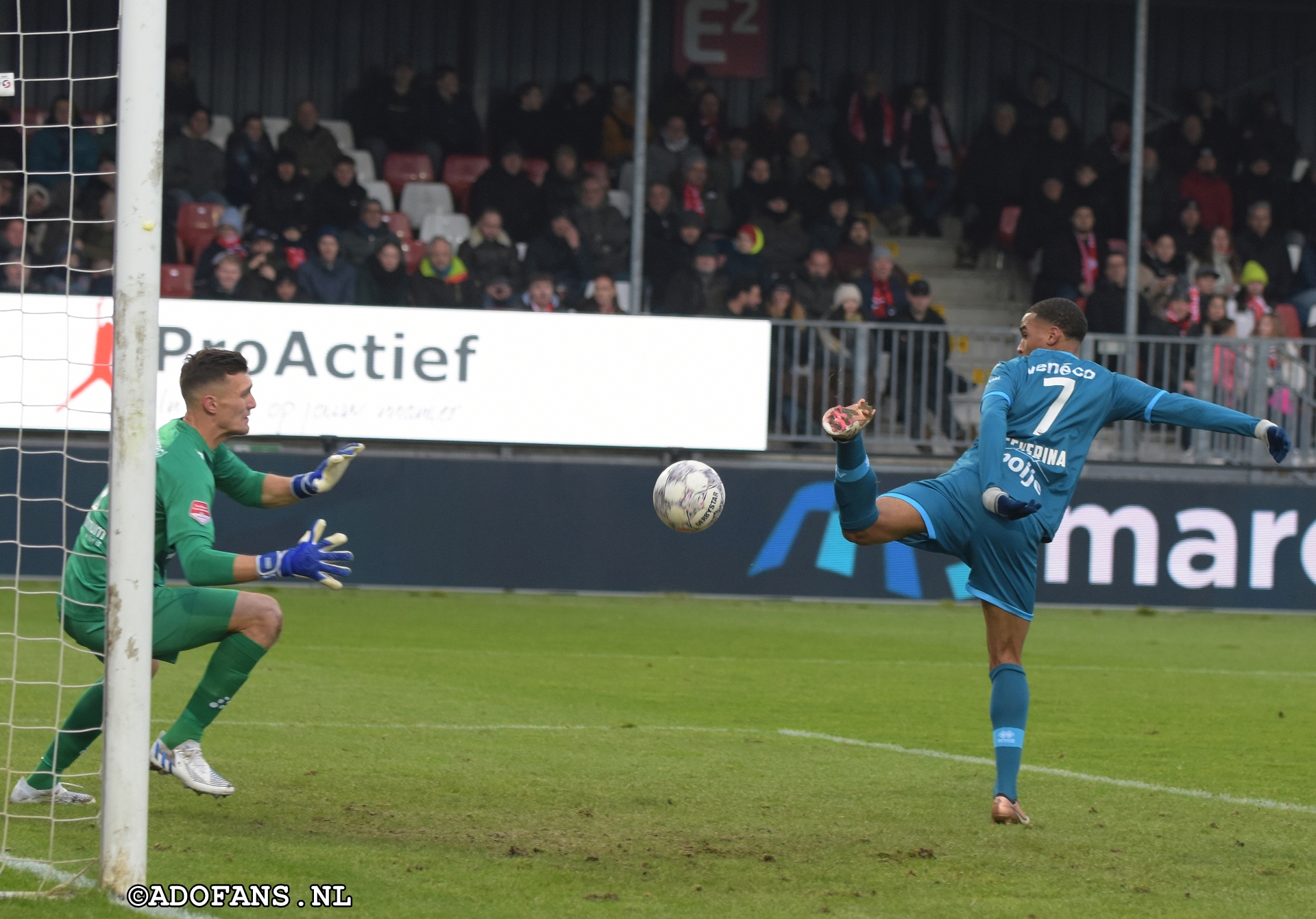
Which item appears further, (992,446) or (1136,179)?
(1136,179)

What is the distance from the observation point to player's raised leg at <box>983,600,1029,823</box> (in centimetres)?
577

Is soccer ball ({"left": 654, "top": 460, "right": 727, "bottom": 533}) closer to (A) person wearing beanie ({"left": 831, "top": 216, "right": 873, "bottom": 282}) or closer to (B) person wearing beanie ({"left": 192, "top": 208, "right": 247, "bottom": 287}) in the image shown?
(B) person wearing beanie ({"left": 192, "top": 208, "right": 247, "bottom": 287})

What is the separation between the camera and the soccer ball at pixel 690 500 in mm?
6652

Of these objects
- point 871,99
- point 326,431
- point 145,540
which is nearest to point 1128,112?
Answer: point 871,99

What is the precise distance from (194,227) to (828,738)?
35.1 feet

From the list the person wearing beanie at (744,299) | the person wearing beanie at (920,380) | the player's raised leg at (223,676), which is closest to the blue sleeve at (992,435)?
the player's raised leg at (223,676)

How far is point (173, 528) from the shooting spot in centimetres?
533

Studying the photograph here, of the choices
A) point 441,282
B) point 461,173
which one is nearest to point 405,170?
point 461,173

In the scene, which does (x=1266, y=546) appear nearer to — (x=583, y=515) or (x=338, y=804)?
(x=583, y=515)

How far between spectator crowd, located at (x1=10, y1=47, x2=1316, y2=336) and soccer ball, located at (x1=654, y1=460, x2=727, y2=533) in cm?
807

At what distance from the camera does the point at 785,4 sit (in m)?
21.6

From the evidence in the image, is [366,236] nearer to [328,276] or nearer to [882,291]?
[328,276]

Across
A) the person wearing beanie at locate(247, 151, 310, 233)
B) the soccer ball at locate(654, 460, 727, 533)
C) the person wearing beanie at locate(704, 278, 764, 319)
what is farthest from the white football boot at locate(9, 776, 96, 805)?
the person wearing beanie at locate(247, 151, 310, 233)

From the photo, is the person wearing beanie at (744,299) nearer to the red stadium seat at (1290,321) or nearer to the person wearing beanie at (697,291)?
the person wearing beanie at (697,291)
